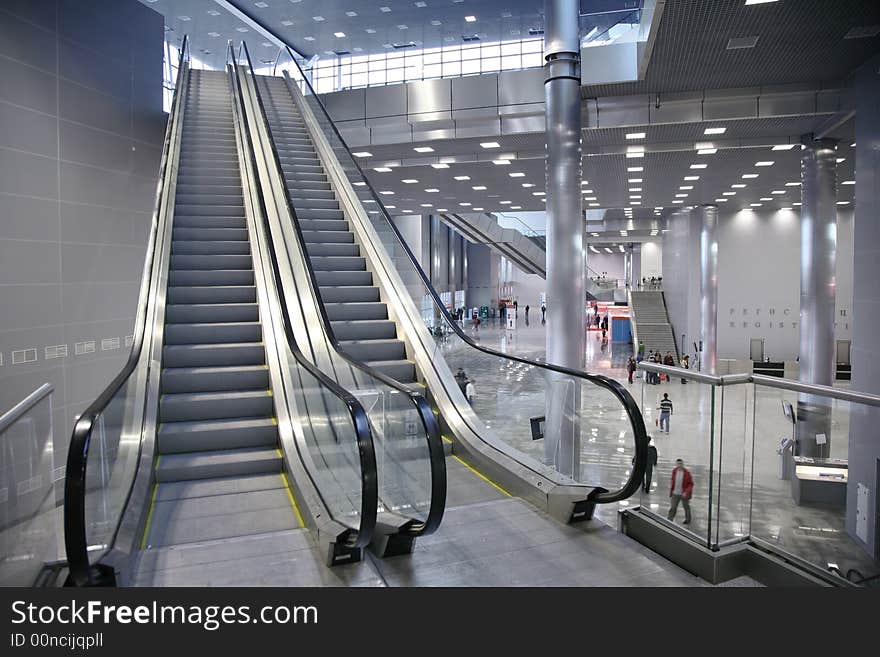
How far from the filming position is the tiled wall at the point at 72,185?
32.0ft

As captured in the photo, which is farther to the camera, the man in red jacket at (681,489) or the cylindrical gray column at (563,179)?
the cylindrical gray column at (563,179)

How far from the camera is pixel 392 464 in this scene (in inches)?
171

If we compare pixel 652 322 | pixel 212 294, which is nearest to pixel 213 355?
pixel 212 294

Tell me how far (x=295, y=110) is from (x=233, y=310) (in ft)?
30.3

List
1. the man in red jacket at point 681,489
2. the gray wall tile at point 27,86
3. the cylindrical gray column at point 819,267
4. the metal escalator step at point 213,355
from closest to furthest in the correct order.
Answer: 1. the man in red jacket at point 681,489
2. the metal escalator step at point 213,355
3. the gray wall tile at point 27,86
4. the cylindrical gray column at point 819,267

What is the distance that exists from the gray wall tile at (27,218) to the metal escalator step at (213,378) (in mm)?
4990

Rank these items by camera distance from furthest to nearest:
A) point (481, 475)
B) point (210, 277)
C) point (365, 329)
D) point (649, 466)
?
point (210, 277) → point (365, 329) → point (481, 475) → point (649, 466)

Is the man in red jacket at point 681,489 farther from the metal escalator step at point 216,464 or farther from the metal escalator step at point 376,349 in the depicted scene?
the metal escalator step at point 376,349

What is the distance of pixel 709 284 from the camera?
27219mm

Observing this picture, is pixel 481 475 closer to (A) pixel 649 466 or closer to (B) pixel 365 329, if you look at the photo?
(A) pixel 649 466

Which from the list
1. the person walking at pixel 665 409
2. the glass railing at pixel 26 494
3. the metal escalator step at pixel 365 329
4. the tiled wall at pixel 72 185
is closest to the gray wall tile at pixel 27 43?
the tiled wall at pixel 72 185

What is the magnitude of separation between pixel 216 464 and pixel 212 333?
211 centimetres

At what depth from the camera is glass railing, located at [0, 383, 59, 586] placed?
10.1 feet

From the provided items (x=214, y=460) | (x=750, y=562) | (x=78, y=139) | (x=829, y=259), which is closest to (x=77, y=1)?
(x=78, y=139)
